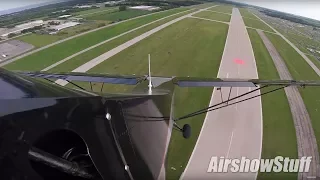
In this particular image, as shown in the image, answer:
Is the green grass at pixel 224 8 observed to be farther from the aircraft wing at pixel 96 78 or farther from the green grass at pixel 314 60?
the aircraft wing at pixel 96 78

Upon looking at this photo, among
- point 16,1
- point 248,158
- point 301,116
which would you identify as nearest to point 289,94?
point 301,116

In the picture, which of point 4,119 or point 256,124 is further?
point 256,124

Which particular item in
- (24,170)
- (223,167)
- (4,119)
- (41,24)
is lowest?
(223,167)

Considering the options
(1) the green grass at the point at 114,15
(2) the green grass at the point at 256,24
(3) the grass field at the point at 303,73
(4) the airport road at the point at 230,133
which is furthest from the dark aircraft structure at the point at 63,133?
(2) the green grass at the point at 256,24

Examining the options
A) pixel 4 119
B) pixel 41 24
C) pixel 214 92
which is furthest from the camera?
pixel 41 24

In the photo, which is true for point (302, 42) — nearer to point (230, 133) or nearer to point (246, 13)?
point (246, 13)

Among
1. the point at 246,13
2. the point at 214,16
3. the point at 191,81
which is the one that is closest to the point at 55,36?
the point at 214,16

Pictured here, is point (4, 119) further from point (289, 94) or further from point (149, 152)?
point (289, 94)

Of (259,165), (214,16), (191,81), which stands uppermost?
(214,16)
